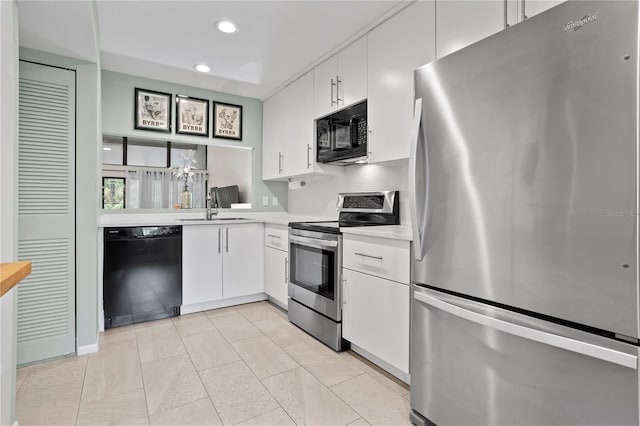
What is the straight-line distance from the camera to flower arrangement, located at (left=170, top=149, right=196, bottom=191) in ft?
12.4

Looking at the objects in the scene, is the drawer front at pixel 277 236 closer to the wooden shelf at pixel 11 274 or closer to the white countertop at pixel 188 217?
the white countertop at pixel 188 217

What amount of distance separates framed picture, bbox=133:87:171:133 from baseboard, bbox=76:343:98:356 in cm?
213

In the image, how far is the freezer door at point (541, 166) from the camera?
939mm

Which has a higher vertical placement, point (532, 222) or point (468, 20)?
point (468, 20)

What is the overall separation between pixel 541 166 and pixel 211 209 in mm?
3417

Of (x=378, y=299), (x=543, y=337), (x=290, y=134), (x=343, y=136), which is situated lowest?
(x=378, y=299)

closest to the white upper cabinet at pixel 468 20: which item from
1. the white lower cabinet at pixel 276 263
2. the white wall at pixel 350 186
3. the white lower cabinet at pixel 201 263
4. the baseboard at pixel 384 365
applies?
the white wall at pixel 350 186

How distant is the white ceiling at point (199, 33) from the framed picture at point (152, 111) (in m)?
0.20

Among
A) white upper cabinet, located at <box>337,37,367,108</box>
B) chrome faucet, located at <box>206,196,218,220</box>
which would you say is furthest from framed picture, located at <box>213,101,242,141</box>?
white upper cabinet, located at <box>337,37,367,108</box>

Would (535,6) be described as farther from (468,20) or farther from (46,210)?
(46,210)

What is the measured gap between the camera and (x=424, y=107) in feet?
4.90

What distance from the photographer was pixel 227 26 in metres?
2.46

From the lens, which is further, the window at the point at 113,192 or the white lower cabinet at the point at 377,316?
the window at the point at 113,192

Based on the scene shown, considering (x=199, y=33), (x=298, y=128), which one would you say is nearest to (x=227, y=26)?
(x=199, y=33)
